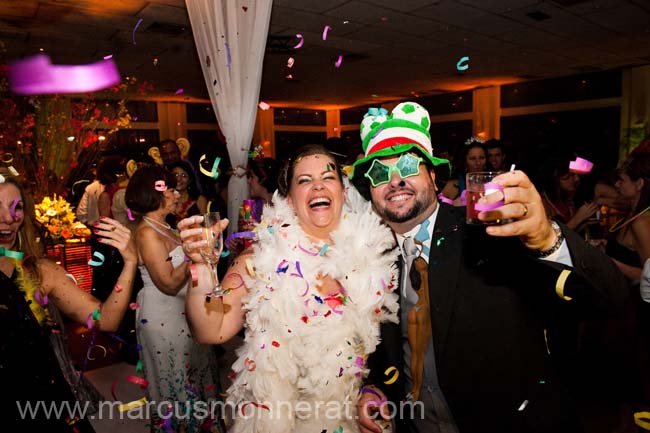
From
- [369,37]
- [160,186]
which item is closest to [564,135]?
[369,37]

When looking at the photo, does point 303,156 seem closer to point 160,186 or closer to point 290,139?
point 160,186

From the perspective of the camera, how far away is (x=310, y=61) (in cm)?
691

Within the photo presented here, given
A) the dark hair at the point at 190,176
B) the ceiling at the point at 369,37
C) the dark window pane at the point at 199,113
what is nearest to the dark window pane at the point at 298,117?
the dark window pane at the point at 199,113

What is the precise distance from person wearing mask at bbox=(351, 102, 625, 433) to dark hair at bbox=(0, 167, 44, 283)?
128cm

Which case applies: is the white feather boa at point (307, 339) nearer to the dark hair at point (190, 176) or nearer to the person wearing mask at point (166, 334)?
the person wearing mask at point (166, 334)

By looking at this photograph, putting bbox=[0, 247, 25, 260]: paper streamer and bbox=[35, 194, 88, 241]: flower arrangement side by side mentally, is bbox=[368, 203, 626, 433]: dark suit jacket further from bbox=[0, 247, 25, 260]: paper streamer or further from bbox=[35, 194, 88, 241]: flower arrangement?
bbox=[35, 194, 88, 241]: flower arrangement

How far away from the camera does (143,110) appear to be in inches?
426

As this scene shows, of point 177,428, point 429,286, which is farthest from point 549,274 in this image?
point 177,428

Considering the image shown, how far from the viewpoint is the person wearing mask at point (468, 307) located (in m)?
1.08

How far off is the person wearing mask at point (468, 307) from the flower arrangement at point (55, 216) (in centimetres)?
366

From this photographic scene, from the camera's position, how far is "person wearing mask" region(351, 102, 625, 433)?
3.54ft

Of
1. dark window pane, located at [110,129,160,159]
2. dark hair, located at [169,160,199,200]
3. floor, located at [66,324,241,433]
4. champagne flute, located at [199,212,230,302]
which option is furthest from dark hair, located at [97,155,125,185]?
dark window pane, located at [110,129,160,159]

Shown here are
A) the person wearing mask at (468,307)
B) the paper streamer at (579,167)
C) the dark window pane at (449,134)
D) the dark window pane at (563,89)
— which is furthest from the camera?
the dark window pane at (449,134)

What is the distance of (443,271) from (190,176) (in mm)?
2800
